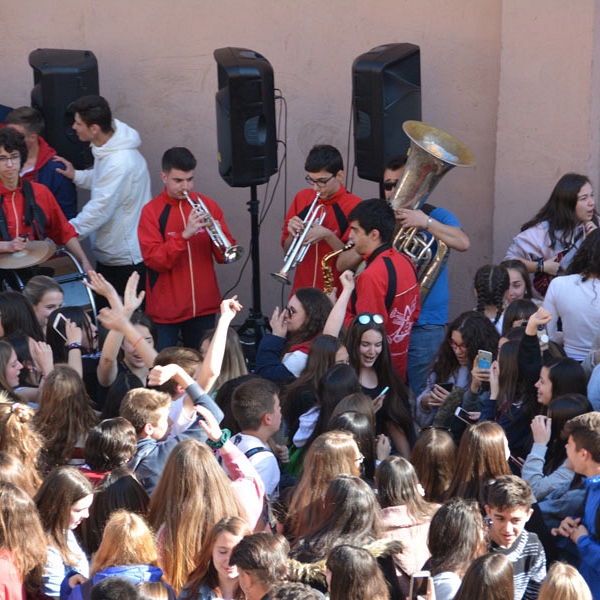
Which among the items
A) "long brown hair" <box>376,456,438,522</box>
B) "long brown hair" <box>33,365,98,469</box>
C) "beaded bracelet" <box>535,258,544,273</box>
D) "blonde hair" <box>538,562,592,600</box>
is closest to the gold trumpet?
"beaded bracelet" <box>535,258,544,273</box>

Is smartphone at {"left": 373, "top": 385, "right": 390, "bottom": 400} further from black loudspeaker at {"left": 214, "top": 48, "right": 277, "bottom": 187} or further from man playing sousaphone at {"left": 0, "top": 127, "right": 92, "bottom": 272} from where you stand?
man playing sousaphone at {"left": 0, "top": 127, "right": 92, "bottom": 272}

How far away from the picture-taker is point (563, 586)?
296 centimetres

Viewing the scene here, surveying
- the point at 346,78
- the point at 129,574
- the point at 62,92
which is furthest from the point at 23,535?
the point at 346,78

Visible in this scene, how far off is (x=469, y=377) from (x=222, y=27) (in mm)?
3961

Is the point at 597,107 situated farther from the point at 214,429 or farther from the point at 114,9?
the point at 214,429

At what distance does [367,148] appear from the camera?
689cm

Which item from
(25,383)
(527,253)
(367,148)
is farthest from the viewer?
(367,148)

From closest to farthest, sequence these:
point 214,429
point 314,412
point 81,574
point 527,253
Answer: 1. point 81,574
2. point 214,429
3. point 314,412
4. point 527,253

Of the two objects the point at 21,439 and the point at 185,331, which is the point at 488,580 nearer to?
the point at 21,439

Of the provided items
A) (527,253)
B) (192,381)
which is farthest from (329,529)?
(527,253)

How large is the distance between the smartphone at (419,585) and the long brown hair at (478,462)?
640 mm

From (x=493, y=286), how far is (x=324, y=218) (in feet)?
4.33

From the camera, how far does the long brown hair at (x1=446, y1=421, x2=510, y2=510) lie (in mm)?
3965

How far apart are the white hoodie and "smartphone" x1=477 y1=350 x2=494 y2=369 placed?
2.98 meters
